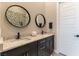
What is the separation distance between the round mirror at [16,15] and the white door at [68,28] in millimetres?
1136

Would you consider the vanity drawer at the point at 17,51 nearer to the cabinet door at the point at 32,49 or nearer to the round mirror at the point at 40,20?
the cabinet door at the point at 32,49

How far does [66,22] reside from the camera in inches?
133

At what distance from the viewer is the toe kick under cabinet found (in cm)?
191

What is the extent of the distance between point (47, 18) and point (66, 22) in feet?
1.76

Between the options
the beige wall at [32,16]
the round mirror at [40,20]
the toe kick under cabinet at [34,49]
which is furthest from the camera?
the round mirror at [40,20]

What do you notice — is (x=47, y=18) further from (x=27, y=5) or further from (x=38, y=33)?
(x=27, y=5)

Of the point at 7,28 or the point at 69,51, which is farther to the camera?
the point at 69,51

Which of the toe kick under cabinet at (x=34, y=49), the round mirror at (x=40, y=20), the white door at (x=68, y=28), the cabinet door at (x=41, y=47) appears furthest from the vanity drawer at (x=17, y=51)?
the white door at (x=68, y=28)

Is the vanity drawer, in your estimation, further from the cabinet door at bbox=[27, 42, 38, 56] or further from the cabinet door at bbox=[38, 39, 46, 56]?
the cabinet door at bbox=[38, 39, 46, 56]

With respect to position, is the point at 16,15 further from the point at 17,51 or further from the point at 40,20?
the point at 40,20

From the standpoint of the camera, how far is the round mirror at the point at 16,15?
2.56 metres

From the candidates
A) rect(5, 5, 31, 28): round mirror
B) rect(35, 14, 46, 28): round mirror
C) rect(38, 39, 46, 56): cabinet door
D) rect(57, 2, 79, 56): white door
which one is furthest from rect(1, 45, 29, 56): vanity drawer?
rect(57, 2, 79, 56): white door

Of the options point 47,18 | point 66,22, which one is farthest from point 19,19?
point 66,22

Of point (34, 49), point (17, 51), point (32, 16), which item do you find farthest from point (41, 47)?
point (17, 51)
